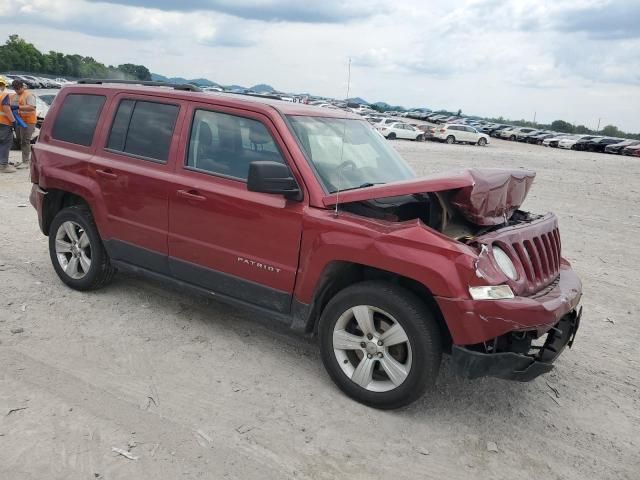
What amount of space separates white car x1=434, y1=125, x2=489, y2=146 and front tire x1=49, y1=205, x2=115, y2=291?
126 feet

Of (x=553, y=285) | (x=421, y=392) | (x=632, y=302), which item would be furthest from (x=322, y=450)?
(x=632, y=302)

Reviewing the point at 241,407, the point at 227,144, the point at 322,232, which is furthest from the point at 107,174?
the point at 241,407

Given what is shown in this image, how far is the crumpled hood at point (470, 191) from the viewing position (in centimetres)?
327

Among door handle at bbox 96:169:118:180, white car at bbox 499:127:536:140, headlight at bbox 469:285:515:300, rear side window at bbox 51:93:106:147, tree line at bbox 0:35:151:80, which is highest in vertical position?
tree line at bbox 0:35:151:80

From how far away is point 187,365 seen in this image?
3961 millimetres

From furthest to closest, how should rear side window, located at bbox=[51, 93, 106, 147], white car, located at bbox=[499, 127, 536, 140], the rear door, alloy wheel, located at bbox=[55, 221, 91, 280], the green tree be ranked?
1. white car, located at bbox=[499, 127, 536, 140]
2. the green tree
3. alloy wheel, located at bbox=[55, 221, 91, 280]
4. rear side window, located at bbox=[51, 93, 106, 147]
5. the rear door

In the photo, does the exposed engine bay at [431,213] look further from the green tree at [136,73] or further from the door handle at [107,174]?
the green tree at [136,73]

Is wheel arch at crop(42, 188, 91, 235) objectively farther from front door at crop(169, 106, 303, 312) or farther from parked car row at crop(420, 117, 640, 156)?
parked car row at crop(420, 117, 640, 156)

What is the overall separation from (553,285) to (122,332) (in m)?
3.26

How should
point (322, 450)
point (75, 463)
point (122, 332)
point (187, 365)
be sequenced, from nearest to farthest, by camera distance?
point (75, 463) < point (322, 450) < point (187, 365) < point (122, 332)

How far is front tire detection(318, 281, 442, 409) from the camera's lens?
3.29 meters

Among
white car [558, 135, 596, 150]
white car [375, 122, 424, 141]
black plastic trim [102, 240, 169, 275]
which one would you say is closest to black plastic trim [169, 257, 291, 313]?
black plastic trim [102, 240, 169, 275]

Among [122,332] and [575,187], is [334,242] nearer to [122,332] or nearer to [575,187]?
[122,332]

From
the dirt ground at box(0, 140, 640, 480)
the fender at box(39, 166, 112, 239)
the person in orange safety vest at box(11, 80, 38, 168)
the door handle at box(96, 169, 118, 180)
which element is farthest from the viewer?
the person in orange safety vest at box(11, 80, 38, 168)
